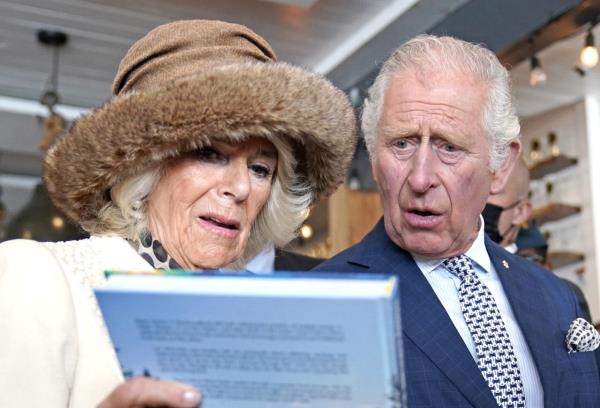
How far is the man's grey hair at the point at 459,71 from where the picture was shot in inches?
85.7

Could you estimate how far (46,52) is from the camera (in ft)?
23.9

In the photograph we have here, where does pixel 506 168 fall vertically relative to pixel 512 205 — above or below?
above

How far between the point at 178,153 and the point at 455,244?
2.49 ft

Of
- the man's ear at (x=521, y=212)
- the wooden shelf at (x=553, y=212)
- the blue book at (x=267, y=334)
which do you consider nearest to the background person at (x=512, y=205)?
the man's ear at (x=521, y=212)

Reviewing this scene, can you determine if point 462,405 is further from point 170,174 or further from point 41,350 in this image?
point 41,350

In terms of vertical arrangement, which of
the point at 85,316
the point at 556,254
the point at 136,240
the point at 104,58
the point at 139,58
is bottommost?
the point at 556,254

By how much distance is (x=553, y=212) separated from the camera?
7898 mm

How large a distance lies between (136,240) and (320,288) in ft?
2.35

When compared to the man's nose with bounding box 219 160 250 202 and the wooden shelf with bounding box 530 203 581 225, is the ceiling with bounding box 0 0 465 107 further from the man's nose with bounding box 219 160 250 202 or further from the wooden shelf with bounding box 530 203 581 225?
the man's nose with bounding box 219 160 250 202

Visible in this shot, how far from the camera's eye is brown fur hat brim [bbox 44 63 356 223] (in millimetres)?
1664

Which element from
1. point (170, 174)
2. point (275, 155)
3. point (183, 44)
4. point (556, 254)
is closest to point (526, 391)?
point (275, 155)

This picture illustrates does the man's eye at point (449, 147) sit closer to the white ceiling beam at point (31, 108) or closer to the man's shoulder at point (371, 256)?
the man's shoulder at point (371, 256)

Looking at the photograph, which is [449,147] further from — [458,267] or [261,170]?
[261,170]

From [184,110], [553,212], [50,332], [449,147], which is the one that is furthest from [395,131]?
[553,212]
